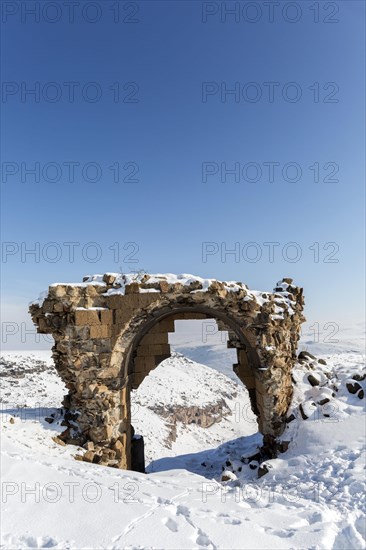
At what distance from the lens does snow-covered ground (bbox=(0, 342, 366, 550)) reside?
3.80 m

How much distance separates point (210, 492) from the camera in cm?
586

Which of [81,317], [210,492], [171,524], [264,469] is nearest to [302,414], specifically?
[264,469]

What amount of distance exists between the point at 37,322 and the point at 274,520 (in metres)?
7.42

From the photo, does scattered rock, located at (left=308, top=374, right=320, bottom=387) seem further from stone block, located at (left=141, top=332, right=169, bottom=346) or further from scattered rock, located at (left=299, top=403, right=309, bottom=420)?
stone block, located at (left=141, top=332, right=169, bottom=346)

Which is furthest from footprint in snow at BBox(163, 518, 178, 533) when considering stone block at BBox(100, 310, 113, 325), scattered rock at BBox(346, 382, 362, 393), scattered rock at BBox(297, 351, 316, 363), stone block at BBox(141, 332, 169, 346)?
scattered rock at BBox(297, 351, 316, 363)

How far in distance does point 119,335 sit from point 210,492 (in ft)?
14.4

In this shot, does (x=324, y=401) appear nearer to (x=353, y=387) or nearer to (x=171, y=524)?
(x=353, y=387)

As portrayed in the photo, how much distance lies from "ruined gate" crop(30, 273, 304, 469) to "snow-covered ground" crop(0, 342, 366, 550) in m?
0.80

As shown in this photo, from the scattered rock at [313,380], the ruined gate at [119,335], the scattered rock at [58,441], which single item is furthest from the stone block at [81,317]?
the scattered rock at [313,380]

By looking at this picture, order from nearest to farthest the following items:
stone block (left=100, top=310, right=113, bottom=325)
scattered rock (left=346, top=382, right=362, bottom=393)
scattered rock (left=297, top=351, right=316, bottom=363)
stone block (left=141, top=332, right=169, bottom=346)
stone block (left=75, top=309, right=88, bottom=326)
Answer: stone block (left=75, top=309, right=88, bottom=326), stone block (left=100, top=310, right=113, bottom=325), scattered rock (left=346, top=382, right=362, bottom=393), stone block (left=141, top=332, right=169, bottom=346), scattered rock (left=297, top=351, right=316, bottom=363)

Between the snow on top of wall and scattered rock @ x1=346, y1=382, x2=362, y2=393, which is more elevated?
the snow on top of wall

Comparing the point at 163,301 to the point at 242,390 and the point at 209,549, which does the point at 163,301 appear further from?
the point at 242,390

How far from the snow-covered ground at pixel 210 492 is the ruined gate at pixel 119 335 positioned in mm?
801

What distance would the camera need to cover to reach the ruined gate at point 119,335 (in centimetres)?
890
